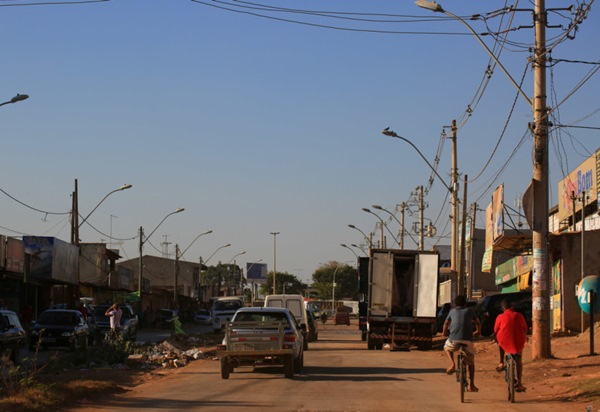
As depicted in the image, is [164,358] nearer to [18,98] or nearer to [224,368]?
[224,368]

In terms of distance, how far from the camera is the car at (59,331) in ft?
103

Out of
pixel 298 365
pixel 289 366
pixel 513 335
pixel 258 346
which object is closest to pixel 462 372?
pixel 513 335

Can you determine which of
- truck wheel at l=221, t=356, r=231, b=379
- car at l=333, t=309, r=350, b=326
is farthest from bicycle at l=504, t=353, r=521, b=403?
car at l=333, t=309, r=350, b=326

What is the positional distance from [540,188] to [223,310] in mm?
31680

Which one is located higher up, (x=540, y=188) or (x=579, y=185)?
(x=579, y=185)

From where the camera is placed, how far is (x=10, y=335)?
893 inches

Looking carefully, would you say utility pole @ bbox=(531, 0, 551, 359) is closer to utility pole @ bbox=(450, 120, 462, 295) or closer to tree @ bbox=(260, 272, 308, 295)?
utility pole @ bbox=(450, 120, 462, 295)

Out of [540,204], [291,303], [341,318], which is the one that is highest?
[540,204]

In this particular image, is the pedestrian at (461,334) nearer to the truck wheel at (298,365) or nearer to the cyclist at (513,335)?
the cyclist at (513,335)

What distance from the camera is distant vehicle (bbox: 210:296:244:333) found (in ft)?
163

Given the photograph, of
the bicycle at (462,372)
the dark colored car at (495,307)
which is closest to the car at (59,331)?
the dark colored car at (495,307)

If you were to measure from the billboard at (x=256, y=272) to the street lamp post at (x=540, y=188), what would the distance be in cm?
15240

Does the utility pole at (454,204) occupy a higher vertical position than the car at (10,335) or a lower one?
higher

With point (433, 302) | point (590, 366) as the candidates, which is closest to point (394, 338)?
point (433, 302)
